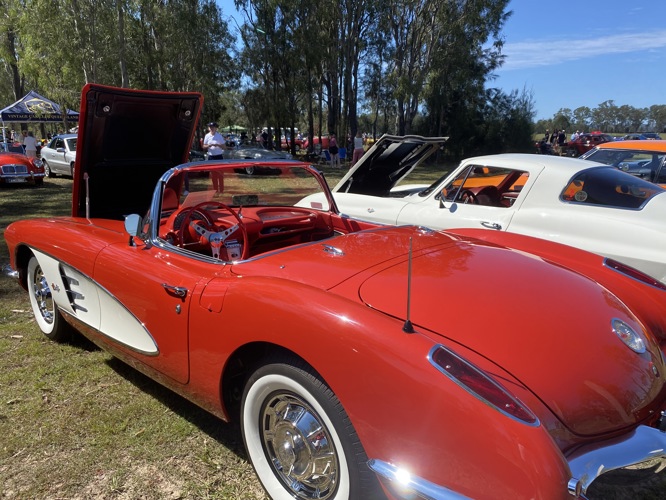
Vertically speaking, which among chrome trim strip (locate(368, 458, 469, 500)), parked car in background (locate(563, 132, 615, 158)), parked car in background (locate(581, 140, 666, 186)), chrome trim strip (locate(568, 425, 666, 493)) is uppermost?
parked car in background (locate(563, 132, 615, 158))

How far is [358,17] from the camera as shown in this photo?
915 inches

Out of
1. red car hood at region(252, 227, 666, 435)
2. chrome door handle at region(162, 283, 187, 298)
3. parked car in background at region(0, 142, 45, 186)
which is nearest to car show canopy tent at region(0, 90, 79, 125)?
parked car in background at region(0, 142, 45, 186)

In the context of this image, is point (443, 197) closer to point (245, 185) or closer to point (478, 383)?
point (245, 185)

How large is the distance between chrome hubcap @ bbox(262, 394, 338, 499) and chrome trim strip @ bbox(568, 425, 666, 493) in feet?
2.58

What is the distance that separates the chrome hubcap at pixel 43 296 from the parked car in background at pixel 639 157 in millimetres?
7267

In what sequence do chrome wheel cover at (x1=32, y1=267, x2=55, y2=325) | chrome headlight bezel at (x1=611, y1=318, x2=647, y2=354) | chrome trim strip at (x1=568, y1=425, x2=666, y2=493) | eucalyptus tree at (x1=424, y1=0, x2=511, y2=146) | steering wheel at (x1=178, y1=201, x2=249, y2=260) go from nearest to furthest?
chrome trim strip at (x1=568, y1=425, x2=666, y2=493) → chrome headlight bezel at (x1=611, y1=318, x2=647, y2=354) → steering wheel at (x1=178, y1=201, x2=249, y2=260) → chrome wheel cover at (x1=32, y1=267, x2=55, y2=325) → eucalyptus tree at (x1=424, y1=0, x2=511, y2=146)

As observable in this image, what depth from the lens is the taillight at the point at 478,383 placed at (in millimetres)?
1367

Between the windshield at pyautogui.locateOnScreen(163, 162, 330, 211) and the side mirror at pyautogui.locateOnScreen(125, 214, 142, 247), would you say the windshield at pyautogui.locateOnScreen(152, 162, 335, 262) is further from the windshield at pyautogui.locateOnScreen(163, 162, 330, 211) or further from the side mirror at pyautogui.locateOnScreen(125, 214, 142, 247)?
the side mirror at pyautogui.locateOnScreen(125, 214, 142, 247)

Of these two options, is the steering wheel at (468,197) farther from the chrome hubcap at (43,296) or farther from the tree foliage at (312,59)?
the tree foliage at (312,59)

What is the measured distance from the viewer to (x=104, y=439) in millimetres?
2445

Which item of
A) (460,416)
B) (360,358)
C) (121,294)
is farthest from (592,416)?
(121,294)

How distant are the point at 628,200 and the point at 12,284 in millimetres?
6056

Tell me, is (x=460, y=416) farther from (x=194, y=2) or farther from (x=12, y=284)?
(x=194, y=2)

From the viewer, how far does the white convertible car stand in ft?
12.2
